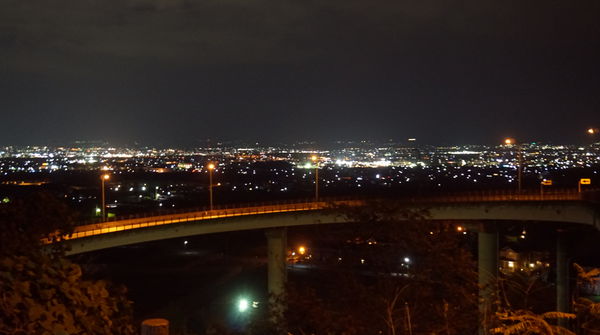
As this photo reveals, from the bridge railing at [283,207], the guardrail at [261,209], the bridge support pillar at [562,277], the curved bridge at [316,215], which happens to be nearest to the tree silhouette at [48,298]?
the guardrail at [261,209]

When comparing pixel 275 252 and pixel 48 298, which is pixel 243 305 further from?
pixel 48 298

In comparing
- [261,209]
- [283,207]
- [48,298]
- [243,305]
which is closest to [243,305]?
[243,305]

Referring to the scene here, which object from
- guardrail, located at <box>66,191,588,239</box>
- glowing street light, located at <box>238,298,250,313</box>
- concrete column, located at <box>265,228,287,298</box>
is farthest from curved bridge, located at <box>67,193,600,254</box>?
glowing street light, located at <box>238,298,250,313</box>

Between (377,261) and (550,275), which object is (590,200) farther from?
(377,261)

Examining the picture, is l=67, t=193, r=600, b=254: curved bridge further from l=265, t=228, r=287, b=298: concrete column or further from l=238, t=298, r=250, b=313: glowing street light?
l=238, t=298, r=250, b=313: glowing street light

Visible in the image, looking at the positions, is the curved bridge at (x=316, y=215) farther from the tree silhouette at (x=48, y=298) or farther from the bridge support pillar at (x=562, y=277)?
the tree silhouette at (x=48, y=298)

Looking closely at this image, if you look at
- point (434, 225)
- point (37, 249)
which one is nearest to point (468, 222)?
point (434, 225)
